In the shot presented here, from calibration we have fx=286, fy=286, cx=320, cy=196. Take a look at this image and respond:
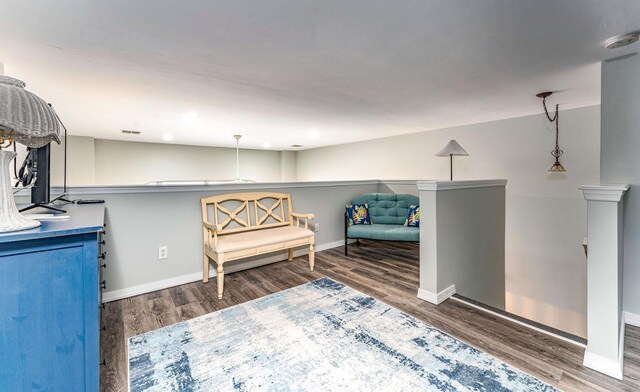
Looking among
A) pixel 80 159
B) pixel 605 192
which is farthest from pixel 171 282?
pixel 80 159

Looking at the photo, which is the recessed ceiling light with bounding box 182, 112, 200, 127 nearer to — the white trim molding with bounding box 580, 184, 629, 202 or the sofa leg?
the sofa leg

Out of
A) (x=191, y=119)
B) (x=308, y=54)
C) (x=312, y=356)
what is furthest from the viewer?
(x=191, y=119)

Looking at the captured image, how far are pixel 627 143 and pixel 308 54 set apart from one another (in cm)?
266

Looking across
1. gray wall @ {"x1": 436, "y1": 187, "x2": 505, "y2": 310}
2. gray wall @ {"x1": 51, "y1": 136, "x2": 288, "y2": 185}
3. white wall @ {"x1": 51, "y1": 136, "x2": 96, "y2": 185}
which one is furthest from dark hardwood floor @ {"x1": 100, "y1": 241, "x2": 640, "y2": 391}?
white wall @ {"x1": 51, "y1": 136, "x2": 96, "y2": 185}

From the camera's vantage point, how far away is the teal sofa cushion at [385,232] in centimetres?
361

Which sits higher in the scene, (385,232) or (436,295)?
(385,232)

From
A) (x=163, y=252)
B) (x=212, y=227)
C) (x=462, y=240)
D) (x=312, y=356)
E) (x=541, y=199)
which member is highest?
(x=541, y=199)

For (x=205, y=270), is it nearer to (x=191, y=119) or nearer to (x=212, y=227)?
(x=212, y=227)

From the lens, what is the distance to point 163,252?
294 centimetres

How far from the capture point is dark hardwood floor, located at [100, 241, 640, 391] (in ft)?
5.48

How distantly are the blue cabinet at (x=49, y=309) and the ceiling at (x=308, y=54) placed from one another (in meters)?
1.25

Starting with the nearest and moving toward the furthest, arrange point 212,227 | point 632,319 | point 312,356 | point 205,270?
point 312,356, point 632,319, point 212,227, point 205,270

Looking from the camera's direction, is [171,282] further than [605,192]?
Yes

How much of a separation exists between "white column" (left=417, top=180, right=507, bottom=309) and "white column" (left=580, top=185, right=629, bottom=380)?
101 centimetres
